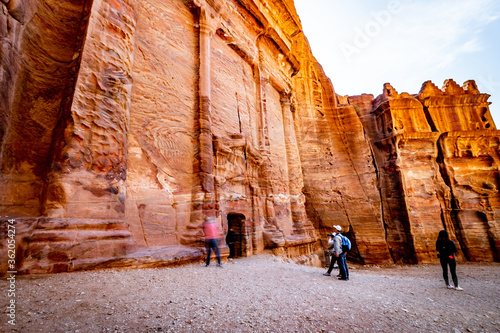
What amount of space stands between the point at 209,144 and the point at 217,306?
473 cm

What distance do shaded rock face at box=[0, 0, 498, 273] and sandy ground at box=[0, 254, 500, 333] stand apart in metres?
0.81

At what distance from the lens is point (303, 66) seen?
52.3 feet

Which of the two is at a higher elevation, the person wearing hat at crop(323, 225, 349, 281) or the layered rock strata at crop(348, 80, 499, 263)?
the layered rock strata at crop(348, 80, 499, 263)

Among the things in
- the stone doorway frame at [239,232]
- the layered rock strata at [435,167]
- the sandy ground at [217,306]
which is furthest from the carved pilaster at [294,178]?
the sandy ground at [217,306]

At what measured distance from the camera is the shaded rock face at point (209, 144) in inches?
161

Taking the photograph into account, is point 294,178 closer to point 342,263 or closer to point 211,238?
point 342,263

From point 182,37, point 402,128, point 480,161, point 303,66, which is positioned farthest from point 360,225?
point 182,37

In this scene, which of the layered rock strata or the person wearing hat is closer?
the person wearing hat

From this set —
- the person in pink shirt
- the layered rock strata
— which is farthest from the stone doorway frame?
the layered rock strata

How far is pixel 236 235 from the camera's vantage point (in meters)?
8.32

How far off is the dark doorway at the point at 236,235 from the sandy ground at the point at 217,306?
3403 millimetres

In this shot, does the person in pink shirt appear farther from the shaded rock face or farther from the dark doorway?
the dark doorway

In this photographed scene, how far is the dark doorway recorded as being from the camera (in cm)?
810

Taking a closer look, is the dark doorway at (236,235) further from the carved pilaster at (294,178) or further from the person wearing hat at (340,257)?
the carved pilaster at (294,178)
